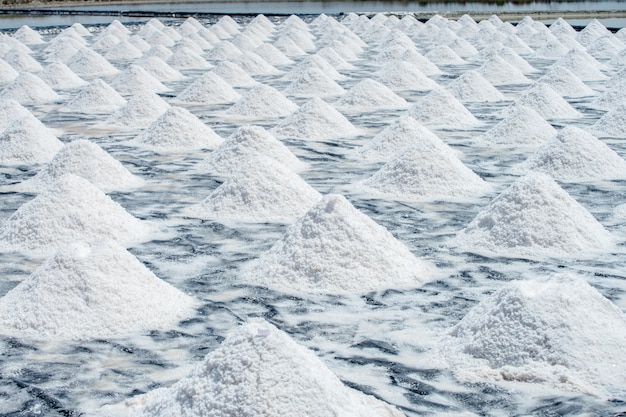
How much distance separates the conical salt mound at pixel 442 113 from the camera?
9.35m

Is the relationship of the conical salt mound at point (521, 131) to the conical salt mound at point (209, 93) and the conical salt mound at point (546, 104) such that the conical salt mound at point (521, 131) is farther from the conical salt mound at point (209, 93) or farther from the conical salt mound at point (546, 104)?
the conical salt mound at point (209, 93)

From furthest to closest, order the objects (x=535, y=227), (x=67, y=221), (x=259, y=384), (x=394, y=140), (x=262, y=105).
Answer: (x=262, y=105)
(x=394, y=140)
(x=67, y=221)
(x=535, y=227)
(x=259, y=384)

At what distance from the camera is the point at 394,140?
312 inches

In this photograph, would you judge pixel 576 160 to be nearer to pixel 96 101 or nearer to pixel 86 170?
pixel 86 170

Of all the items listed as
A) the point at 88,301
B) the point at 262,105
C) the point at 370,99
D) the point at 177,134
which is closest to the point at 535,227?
the point at 88,301

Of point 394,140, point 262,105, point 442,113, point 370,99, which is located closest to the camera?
point 394,140

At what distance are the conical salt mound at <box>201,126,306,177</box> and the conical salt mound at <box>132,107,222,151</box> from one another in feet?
2.59

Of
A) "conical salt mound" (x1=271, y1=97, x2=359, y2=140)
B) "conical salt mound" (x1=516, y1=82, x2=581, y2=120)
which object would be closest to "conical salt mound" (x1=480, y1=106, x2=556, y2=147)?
"conical salt mound" (x1=516, y1=82, x2=581, y2=120)

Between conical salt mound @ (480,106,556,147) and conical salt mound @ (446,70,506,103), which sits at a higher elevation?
conical salt mound @ (446,70,506,103)

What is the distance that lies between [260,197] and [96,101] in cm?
489

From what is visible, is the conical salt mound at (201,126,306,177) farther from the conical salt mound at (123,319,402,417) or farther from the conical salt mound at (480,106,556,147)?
the conical salt mound at (123,319,402,417)

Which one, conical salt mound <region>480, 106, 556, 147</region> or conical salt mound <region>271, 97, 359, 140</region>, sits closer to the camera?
conical salt mound <region>480, 106, 556, 147</region>

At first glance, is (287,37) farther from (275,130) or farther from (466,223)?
(466,223)

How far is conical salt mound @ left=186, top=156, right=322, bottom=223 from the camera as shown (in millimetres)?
6105
